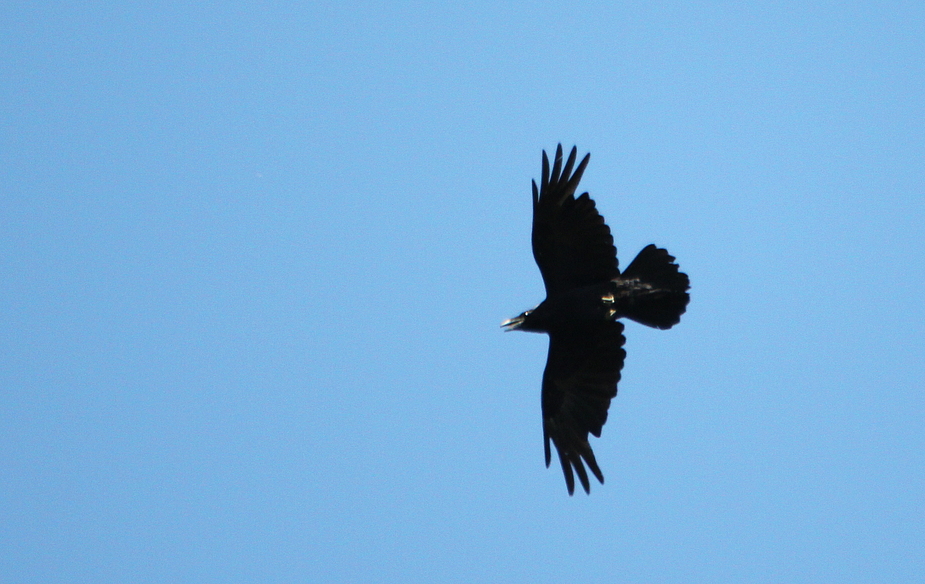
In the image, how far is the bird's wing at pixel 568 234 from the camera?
933 centimetres

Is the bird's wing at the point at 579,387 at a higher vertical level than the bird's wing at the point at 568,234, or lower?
lower

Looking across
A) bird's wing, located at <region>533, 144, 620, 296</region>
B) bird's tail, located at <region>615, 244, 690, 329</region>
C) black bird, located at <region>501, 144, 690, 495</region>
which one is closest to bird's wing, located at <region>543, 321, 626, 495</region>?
black bird, located at <region>501, 144, 690, 495</region>

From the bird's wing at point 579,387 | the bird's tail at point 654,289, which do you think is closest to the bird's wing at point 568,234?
the bird's tail at point 654,289

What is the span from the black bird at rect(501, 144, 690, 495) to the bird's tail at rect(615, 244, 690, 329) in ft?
0.04

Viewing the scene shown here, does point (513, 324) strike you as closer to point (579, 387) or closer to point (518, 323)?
point (518, 323)

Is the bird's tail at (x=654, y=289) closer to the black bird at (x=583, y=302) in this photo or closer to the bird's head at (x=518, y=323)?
the black bird at (x=583, y=302)

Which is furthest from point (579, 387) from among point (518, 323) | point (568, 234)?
point (568, 234)

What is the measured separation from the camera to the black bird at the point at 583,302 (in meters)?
9.34

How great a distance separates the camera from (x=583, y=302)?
30.8 ft

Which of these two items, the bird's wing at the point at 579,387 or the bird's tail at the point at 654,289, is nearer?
the bird's tail at the point at 654,289

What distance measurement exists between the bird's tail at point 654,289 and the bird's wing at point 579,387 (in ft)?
1.27

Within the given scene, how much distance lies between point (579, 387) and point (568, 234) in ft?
6.20

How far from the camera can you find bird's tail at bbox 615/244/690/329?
933 centimetres

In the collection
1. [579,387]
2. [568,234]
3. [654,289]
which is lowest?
[579,387]
